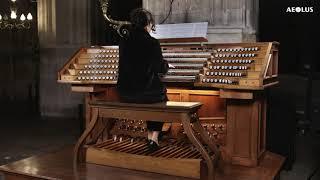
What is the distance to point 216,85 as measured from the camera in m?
4.39

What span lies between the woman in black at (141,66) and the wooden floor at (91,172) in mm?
721

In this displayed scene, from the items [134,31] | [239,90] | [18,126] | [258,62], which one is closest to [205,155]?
[239,90]

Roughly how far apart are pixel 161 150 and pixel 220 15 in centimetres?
203

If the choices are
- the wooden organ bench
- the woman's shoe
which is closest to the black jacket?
the wooden organ bench

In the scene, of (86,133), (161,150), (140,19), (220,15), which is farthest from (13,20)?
(161,150)

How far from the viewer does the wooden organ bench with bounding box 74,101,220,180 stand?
401 centimetres

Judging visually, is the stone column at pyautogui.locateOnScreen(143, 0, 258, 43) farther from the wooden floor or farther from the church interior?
the wooden floor

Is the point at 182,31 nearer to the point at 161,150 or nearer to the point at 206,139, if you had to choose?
the point at 161,150

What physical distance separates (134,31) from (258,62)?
126 cm

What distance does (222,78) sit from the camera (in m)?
4.40

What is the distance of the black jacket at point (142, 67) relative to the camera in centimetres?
428

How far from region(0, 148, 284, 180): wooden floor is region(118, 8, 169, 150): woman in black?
0.72m

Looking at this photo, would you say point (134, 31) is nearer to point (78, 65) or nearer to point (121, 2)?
point (78, 65)

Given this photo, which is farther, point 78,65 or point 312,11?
point 312,11
